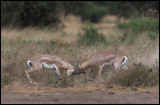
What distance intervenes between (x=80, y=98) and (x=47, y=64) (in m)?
2.26

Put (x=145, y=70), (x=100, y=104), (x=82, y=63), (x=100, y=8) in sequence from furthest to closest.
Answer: (x=100, y=8) → (x=82, y=63) → (x=145, y=70) → (x=100, y=104)

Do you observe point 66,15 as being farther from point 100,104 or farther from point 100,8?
point 100,104

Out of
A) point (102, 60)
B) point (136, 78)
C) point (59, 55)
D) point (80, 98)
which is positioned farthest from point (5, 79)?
point (136, 78)

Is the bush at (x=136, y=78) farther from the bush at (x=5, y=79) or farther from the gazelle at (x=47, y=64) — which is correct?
the bush at (x=5, y=79)

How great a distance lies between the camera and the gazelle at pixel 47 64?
34.2 feet

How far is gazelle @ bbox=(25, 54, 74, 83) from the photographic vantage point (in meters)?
10.4

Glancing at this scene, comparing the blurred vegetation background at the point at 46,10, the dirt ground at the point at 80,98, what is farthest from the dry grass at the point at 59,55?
the blurred vegetation background at the point at 46,10

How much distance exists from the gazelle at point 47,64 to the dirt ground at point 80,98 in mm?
1419

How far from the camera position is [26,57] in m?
11.9

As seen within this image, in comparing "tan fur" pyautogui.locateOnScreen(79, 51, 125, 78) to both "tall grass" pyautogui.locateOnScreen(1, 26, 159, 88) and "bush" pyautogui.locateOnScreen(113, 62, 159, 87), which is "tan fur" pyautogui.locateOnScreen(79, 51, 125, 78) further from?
"bush" pyautogui.locateOnScreen(113, 62, 159, 87)

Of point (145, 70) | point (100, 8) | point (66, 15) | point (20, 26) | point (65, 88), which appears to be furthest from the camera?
point (100, 8)

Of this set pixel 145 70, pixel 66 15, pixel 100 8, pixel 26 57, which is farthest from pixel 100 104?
pixel 100 8

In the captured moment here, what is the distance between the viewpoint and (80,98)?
28.2 feet

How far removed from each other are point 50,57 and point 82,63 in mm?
1297
